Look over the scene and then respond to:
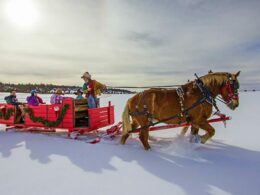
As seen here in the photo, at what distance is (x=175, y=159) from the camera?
15.1 ft

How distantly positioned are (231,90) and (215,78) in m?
0.44

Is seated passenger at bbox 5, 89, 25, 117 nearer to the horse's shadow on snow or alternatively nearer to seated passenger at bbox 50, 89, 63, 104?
seated passenger at bbox 50, 89, 63, 104

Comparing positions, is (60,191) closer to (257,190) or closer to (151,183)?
(151,183)

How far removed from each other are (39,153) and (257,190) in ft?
13.8

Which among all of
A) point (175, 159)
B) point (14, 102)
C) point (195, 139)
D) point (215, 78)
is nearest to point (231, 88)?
point (215, 78)

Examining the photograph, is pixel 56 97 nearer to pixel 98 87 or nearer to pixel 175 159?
pixel 98 87

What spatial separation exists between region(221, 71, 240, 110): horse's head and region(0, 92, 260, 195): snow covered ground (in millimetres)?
1086

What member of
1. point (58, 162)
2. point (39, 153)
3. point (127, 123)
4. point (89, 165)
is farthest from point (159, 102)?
point (39, 153)

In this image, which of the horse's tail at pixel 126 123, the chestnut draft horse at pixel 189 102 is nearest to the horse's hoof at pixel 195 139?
the chestnut draft horse at pixel 189 102

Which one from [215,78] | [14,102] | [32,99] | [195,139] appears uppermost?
[215,78]

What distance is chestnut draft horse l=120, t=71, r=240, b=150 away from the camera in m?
5.18

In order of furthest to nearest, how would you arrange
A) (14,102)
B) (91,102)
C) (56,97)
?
(56,97), (14,102), (91,102)

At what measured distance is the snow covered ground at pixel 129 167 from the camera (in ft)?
10.8

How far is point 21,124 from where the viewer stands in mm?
7484
